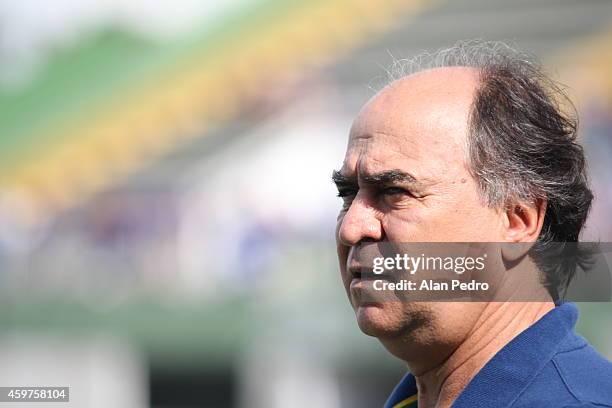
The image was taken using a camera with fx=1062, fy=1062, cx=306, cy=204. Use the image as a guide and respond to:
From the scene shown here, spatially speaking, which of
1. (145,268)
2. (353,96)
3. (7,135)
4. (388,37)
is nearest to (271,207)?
(145,268)

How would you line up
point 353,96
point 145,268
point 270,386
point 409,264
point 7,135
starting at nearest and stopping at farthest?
point 409,264 < point 270,386 < point 145,268 < point 353,96 < point 7,135

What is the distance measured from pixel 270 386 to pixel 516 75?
7.80 meters

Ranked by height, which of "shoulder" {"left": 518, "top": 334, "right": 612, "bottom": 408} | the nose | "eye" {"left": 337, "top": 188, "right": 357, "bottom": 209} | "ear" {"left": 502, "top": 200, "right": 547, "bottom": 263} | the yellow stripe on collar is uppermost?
"eye" {"left": 337, "top": 188, "right": 357, "bottom": 209}

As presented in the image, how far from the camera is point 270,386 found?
946 cm

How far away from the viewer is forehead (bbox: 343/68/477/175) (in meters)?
1.79

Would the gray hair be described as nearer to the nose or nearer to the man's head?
the man's head

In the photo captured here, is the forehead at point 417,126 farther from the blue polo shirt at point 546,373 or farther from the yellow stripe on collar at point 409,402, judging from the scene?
the yellow stripe on collar at point 409,402

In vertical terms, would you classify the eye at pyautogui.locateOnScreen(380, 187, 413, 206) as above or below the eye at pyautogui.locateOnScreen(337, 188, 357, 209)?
below

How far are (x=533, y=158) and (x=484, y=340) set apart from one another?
1.06ft

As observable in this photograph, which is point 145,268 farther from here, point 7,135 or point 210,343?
point 7,135

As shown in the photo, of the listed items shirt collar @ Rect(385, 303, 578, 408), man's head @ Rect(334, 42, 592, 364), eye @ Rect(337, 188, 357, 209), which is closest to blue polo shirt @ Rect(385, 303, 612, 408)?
shirt collar @ Rect(385, 303, 578, 408)

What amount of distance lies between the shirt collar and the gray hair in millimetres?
140

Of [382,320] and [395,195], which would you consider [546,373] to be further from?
[395,195]

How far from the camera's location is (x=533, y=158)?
1.82 m
